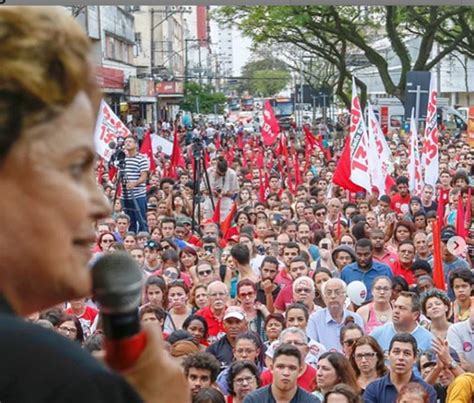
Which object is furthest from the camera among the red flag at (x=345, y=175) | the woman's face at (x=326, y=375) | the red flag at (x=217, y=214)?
the red flag at (x=345, y=175)

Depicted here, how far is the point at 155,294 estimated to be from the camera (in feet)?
32.3

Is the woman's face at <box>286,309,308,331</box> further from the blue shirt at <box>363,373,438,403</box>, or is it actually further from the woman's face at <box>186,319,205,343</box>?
the blue shirt at <box>363,373,438,403</box>

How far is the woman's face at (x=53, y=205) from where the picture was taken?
124 cm

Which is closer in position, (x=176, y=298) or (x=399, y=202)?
(x=176, y=298)

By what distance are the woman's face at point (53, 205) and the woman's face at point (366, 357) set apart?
6.43 metres

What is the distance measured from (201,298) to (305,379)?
7.67 ft

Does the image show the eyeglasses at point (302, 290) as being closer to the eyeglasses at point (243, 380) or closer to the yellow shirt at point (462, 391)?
the eyeglasses at point (243, 380)

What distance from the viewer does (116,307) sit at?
4.25 feet

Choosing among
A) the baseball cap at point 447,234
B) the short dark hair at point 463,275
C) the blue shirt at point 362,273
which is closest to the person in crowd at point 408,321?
the short dark hair at point 463,275

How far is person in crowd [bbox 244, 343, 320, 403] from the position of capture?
23.1 feet

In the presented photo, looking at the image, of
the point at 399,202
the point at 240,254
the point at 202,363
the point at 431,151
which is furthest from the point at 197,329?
the point at 431,151

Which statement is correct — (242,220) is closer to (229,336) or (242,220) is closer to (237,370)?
(229,336)

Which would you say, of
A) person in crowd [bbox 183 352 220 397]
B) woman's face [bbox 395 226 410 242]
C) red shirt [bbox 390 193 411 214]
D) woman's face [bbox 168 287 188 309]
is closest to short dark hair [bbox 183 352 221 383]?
person in crowd [bbox 183 352 220 397]

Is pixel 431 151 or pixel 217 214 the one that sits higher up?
pixel 431 151
